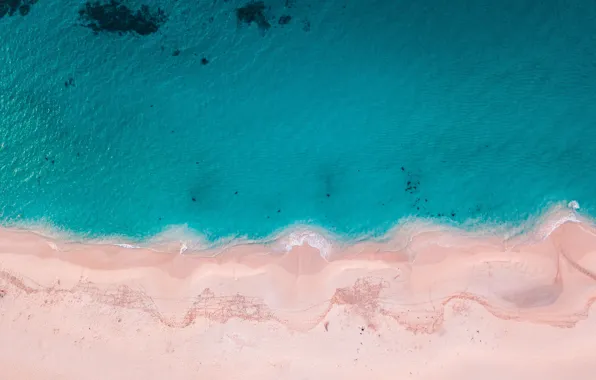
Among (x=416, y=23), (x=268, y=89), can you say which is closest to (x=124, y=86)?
(x=268, y=89)

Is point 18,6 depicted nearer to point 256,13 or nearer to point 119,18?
point 119,18

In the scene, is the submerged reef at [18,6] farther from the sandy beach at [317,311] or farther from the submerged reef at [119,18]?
the sandy beach at [317,311]

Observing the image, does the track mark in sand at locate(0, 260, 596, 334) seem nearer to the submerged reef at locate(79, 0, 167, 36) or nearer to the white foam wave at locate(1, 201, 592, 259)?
the white foam wave at locate(1, 201, 592, 259)

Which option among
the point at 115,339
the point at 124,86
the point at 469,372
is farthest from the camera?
the point at 124,86

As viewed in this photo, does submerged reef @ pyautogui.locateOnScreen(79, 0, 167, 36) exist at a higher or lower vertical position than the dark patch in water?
lower

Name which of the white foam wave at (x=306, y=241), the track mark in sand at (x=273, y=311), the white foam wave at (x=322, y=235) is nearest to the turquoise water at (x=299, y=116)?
the white foam wave at (x=322, y=235)

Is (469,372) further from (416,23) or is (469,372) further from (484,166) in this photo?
(416,23)

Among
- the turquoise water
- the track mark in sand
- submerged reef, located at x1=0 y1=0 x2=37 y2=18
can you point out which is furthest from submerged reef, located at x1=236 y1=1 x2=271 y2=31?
the track mark in sand
